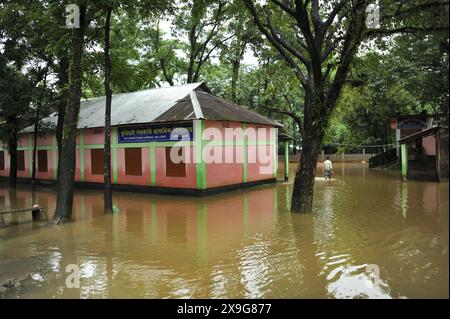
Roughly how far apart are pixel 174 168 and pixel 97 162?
5.70 meters

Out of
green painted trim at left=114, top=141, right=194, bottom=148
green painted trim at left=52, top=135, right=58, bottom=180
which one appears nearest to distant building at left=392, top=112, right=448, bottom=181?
green painted trim at left=114, top=141, right=194, bottom=148

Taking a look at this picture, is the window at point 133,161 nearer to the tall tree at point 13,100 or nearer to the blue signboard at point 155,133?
the blue signboard at point 155,133

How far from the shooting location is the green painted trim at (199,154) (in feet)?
54.0

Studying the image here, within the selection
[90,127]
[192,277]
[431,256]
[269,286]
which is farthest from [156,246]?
[90,127]

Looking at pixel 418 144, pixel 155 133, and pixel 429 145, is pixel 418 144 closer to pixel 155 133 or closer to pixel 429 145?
pixel 429 145

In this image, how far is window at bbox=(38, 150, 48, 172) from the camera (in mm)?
24141

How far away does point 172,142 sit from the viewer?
17531mm

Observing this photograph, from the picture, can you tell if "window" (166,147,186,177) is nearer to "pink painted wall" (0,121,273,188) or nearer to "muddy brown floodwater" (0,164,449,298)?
"pink painted wall" (0,121,273,188)

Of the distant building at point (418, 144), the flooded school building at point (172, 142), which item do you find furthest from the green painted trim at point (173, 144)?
the distant building at point (418, 144)

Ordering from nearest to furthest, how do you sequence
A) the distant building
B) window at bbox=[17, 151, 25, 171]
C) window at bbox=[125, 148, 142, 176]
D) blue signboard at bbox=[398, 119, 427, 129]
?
window at bbox=[125, 148, 142, 176] → the distant building → blue signboard at bbox=[398, 119, 427, 129] → window at bbox=[17, 151, 25, 171]

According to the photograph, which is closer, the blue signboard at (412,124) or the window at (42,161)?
the blue signboard at (412,124)

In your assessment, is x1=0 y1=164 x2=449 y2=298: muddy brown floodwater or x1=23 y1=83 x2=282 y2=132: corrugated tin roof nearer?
x1=0 y1=164 x2=449 y2=298: muddy brown floodwater

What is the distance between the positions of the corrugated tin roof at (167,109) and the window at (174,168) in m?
1.78

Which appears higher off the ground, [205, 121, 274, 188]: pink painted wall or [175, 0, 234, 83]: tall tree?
[175, 0, 234, 83]: tall tree
